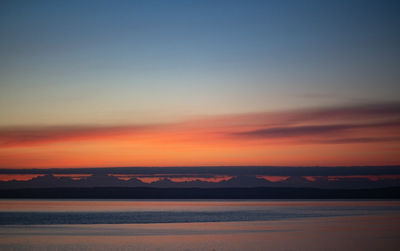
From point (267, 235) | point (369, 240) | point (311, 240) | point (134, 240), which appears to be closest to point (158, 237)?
point (134, 240)

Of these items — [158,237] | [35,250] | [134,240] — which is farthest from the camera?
[158,237]

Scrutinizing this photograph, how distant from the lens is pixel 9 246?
30453mm

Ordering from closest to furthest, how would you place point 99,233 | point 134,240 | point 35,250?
point 35,250 < point 134,240 < point 99,233

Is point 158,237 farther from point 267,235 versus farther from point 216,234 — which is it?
point 267,235

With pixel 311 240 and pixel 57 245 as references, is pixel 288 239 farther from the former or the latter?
pixel 57 245

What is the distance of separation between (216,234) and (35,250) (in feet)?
48.3

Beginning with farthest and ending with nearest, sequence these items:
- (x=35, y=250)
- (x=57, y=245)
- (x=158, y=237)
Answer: (x=158, y=237), (x=57, y=245), (x=35, y=250)

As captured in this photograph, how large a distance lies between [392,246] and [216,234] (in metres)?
13.4

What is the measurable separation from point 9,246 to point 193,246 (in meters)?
11.9

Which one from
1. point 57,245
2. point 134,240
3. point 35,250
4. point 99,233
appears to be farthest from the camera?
point 99,233

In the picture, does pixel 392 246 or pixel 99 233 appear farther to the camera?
pixel 99 233

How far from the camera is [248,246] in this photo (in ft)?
104

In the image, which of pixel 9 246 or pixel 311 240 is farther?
pixel 311 240

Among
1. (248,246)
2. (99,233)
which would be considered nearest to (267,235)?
(248,246)
